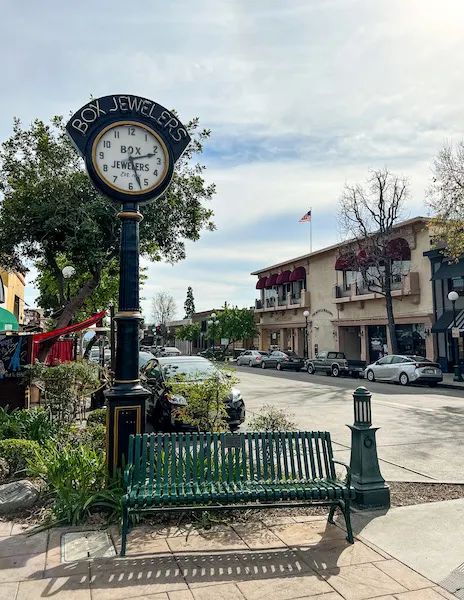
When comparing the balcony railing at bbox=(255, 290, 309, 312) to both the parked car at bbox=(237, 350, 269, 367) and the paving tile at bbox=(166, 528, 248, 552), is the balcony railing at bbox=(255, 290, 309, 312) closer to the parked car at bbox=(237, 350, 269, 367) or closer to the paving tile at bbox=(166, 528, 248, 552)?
the parked car at bbox=(237, 350, 269, 367)

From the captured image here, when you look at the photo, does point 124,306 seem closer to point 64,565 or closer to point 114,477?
point 114,477

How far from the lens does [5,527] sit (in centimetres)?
488

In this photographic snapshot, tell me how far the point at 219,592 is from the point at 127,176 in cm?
439

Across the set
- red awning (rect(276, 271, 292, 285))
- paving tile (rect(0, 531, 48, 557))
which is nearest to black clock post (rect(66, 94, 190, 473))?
paving tile (rect(0, 531, 48, 557))

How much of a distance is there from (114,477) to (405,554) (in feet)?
9.29

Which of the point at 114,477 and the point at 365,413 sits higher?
the point at 365,413

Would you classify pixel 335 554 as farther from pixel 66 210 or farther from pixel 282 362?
pixel 282 362

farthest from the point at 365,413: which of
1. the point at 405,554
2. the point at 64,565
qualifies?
→ the point at 64,565

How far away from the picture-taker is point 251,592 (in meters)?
3.60

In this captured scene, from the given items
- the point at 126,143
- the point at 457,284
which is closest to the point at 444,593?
the point at 126,143

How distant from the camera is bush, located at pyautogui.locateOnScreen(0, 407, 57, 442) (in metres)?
7.31

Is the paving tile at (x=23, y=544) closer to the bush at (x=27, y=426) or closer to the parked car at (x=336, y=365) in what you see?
the bush at (x=27, y=426)

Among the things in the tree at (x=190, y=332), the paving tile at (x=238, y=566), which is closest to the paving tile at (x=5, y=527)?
the paving tile at (x=238, y=566)

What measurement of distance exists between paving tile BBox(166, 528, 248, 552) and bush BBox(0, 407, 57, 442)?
3.44 meters
